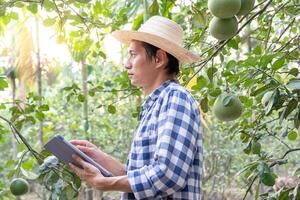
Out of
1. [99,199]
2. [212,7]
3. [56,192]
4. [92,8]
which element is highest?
[92,8]

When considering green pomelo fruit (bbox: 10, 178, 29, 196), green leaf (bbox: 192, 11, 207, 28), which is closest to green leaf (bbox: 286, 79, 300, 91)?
green leaf (bbox: 192, 11, 207, 28)

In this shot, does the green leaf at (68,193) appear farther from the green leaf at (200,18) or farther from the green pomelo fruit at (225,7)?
the green leaf at (200,18)

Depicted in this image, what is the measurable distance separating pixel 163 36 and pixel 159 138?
43 cm

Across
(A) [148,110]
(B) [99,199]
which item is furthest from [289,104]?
(B) [99,199]

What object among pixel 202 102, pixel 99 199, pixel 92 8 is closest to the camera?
pixel 202 102

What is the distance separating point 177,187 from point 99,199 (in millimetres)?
5615

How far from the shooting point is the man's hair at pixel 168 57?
1.56m

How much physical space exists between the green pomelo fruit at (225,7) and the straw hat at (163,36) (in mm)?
144

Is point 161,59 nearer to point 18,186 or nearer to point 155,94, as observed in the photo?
point 155,94

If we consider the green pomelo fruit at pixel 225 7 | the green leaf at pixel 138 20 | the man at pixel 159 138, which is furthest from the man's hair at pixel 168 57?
the green leaf at pixel 138 20

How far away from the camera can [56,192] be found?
1.69 metres

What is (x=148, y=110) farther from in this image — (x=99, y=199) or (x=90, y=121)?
(x=99, y=199)

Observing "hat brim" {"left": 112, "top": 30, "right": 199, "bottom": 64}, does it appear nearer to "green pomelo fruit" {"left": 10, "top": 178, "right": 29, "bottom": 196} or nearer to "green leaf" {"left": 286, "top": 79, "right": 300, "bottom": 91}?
"green leaf" {"left": 286, "top": 79, "right": 300, "bottom": 91}

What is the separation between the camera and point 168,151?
4.17 feet
